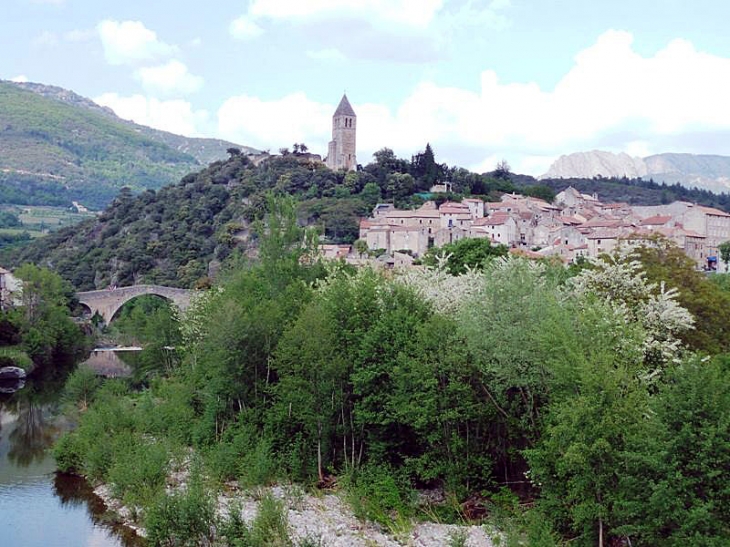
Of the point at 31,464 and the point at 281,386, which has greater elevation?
the point at 281,386

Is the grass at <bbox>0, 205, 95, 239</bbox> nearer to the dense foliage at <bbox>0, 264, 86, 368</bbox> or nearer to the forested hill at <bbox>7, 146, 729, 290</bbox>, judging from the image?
the forested hill at <bbox>7, 146, 729, 290</bbox>

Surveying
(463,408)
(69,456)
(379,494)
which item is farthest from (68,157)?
(463,408)

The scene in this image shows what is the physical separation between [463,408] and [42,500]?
9.15 m

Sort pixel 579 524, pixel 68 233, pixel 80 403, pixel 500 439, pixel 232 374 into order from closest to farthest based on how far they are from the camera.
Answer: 1. pixel 579 524
2. pixel 500 439
3. pixel 232 374
4. pixel 80 403
5. pixel 68 233

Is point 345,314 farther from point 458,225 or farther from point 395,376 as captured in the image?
point 458,225

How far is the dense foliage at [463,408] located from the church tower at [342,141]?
54344 mm

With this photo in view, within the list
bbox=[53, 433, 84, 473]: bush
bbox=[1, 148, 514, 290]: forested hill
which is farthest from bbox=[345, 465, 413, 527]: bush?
bbox=[1, 148, 514, 290]: forested hill

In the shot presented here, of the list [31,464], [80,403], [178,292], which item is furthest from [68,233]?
[31,464]

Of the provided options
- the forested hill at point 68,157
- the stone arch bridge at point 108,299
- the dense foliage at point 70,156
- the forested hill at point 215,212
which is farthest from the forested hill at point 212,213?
the dense foliage at point 70,156

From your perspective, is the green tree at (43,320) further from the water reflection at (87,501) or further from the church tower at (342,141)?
the church tower at (342,141)

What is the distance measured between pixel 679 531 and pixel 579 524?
1931 millimetres

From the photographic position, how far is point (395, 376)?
15.2 metres

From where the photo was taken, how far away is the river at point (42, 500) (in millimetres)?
14828

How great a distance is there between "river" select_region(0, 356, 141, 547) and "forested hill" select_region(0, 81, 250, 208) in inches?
4009
